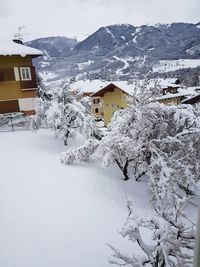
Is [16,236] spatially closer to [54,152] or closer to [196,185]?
[54,152]

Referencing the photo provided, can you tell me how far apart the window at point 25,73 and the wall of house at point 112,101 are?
8.30 m

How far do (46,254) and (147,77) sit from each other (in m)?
8.20

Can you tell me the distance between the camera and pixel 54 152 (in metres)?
12.6

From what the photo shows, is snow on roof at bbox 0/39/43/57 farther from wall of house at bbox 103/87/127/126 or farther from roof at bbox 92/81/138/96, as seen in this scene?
wall of house at bbox 103/87/127/126

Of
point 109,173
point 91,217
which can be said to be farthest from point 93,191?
point 109,173

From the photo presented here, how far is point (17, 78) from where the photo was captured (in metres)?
19.5

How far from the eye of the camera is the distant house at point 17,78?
18734 mm

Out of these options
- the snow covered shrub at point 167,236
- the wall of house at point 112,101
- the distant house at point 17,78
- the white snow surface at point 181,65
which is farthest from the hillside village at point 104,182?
the white snow surface at point 181,65

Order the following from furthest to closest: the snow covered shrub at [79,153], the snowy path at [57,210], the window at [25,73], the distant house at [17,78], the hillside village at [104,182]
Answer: the window at [25,73] < the distant house at [17,78] < the snow covered shrub at [79,153] < the snowy path at [57,210] < the hillside village at [104,182]

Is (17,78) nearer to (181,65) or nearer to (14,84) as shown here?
(14,84)

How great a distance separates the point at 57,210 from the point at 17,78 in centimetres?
1414

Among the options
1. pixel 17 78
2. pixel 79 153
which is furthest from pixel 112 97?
pixel 79 153

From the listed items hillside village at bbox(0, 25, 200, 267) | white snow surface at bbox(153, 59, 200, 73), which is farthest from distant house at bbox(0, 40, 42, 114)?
white snow surface at bbox(153, 59, 200, 73)

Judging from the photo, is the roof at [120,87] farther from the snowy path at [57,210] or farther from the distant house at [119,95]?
the snowy path at [57,210]
